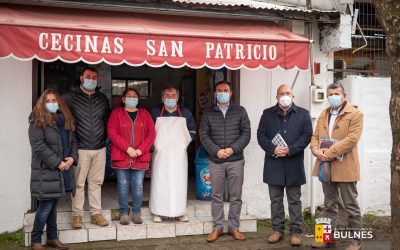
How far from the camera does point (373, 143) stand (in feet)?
26.4

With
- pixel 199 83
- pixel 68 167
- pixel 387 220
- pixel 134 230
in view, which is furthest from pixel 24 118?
pixel 387 220

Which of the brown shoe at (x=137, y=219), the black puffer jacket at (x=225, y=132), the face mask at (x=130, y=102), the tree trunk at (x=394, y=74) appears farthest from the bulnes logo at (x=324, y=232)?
the face mask at (x=130, y=102)

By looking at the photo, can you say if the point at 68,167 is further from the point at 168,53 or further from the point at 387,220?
the point at 387,220

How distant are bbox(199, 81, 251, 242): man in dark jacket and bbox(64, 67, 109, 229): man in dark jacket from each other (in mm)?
1467

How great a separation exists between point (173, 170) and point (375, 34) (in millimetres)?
4721

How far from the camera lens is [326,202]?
20.6 ft

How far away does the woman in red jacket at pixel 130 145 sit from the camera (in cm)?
648

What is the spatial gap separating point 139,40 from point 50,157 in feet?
5.90

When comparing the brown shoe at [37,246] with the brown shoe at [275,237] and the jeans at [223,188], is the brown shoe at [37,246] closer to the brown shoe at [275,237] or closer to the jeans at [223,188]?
the jeans at [223,188]

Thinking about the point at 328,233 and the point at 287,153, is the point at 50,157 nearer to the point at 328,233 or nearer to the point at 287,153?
the point at 287,153

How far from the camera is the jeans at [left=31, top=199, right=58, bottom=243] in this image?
19.0 ft

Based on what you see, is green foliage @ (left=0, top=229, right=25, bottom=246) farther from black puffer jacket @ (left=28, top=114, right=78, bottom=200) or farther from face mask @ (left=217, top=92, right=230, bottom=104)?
face mask @ (left=217, top=92, right=230, bottom=104)

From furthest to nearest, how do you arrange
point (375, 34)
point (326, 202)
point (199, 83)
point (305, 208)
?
1. point (199, 83)
2. point (375, 34)
3. point (305, 208)
4. point (326, 202)

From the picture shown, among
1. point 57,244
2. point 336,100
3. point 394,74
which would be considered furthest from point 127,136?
point 394,74
